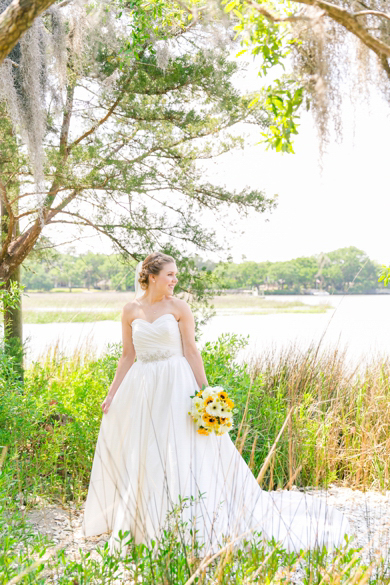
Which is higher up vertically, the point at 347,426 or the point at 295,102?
the point at 295,102

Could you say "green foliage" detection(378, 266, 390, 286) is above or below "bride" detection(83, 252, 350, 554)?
above

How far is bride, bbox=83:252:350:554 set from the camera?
3043 millimetres

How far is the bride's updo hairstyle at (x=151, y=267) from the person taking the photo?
3.42 m

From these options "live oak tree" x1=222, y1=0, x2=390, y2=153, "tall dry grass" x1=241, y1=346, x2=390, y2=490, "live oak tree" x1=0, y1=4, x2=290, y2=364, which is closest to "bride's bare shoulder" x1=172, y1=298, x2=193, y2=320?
"tall dry grass" x1=241, y1=346, x2=390, y2=490

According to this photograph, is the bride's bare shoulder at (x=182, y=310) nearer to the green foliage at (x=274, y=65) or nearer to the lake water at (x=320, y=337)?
the green foliage at (x=274, y=65)

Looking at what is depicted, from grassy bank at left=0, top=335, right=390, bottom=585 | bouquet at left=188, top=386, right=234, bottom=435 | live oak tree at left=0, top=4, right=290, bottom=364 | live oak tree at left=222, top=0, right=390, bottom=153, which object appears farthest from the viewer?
live oak tree at left=0, top=4, right=290, bottom=364

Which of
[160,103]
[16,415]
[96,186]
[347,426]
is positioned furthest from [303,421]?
[160,103]

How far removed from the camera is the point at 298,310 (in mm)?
28172

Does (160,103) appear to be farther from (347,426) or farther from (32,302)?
(32,302)

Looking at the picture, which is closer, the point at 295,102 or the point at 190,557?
the point at 190,557

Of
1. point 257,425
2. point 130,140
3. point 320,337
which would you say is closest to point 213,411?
point 257,425

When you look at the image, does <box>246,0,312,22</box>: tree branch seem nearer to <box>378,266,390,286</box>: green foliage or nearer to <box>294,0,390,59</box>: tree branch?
<box>294,0,390,59</box>: tree branch

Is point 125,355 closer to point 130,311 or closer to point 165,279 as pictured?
point 130,311

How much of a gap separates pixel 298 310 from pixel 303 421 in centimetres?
2381
